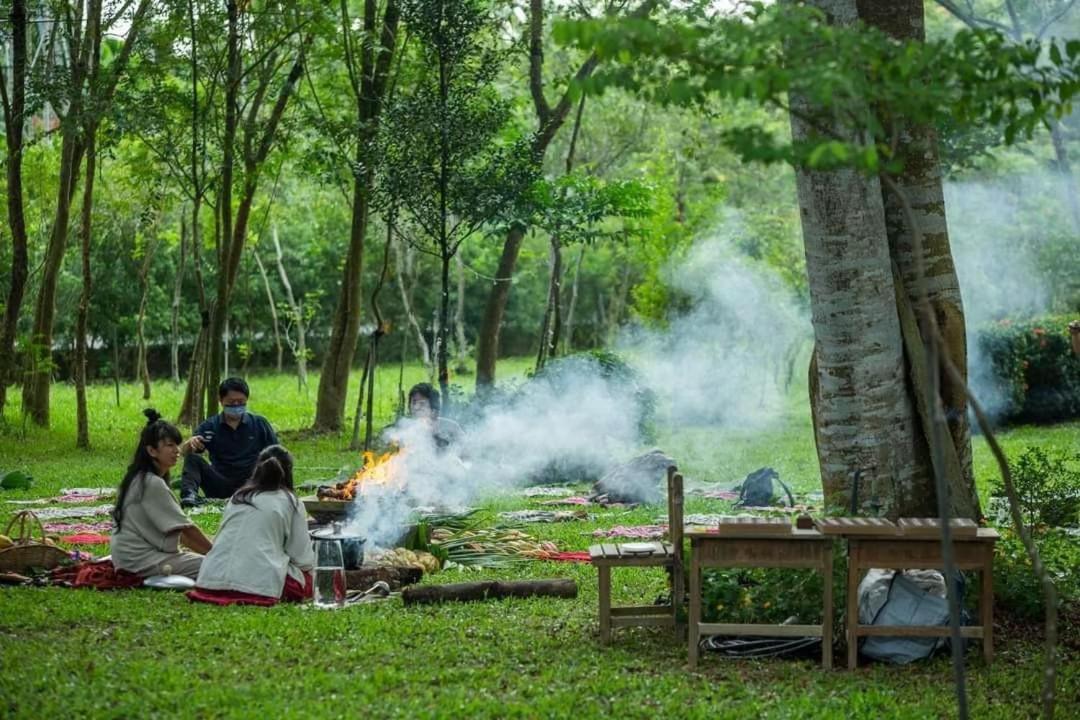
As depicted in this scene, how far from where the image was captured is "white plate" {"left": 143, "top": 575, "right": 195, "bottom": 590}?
8.42m

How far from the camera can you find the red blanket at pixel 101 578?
847 cm

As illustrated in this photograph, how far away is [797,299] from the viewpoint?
2689 centimetres

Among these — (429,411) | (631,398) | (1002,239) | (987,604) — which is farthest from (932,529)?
(1002,239)

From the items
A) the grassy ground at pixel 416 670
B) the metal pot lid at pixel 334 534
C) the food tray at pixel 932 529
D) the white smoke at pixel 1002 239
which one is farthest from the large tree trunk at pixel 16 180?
the white smoke at pixel 1002 239

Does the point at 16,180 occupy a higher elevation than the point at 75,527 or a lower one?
higher

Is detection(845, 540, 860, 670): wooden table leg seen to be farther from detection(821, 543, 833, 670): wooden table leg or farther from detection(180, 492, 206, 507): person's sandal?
detection(180, 492, 206, 507): person's sandal

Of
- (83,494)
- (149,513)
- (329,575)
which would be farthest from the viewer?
(83,494)

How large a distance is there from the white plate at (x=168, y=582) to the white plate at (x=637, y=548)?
9.17 feet

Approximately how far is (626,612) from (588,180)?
9.62 meters

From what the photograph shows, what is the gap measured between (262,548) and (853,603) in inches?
130

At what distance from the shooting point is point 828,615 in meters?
6.61

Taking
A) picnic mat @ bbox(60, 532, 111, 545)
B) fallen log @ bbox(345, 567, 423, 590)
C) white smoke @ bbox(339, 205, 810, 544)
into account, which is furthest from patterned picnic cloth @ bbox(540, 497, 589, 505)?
fallen log @ bbox(345, 567, 423, 590)

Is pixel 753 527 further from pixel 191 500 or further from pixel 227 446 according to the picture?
pixel 191 500

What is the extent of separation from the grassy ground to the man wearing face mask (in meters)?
3.59
